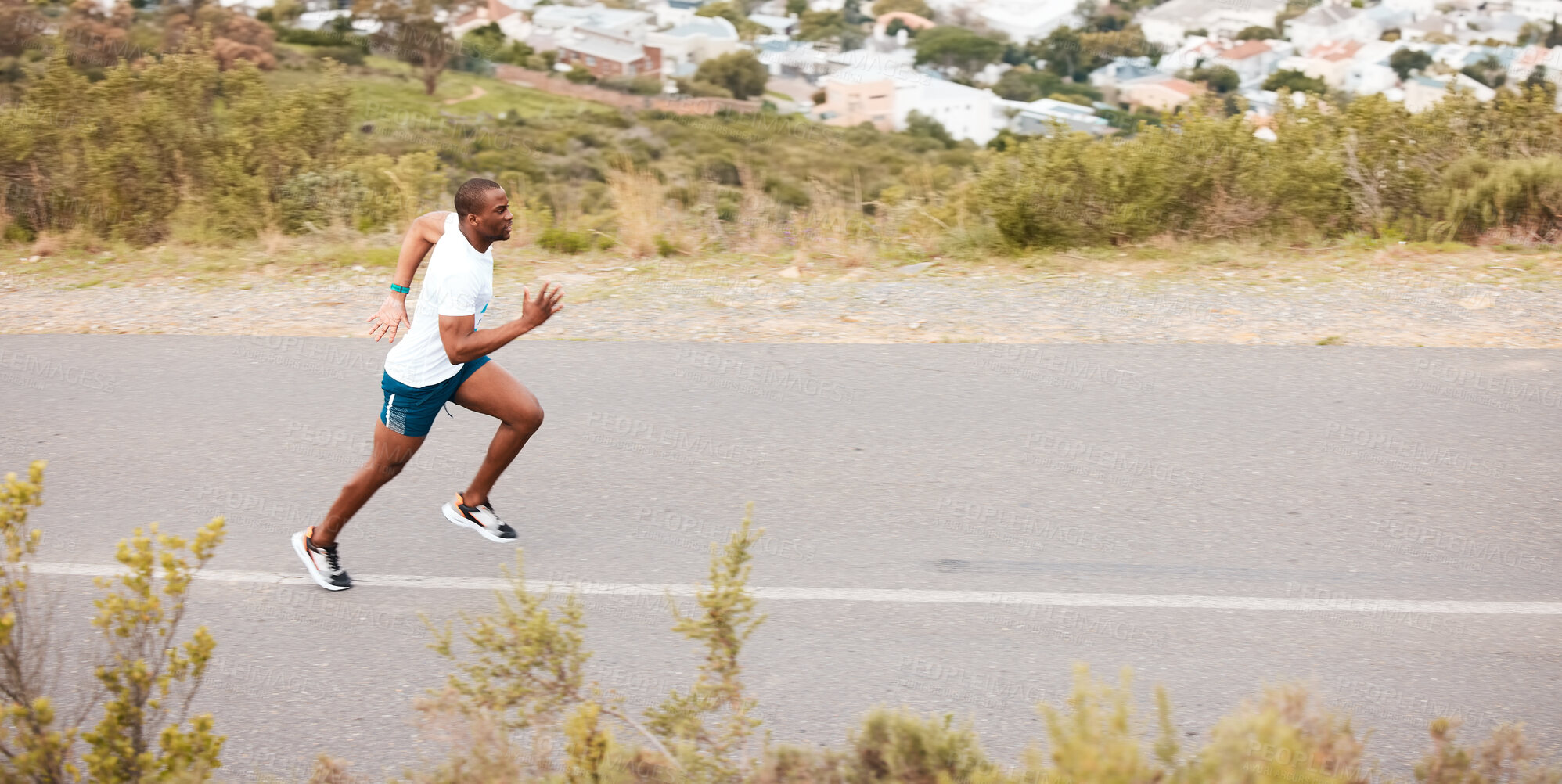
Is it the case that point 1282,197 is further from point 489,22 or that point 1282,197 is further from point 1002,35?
point 1002,35

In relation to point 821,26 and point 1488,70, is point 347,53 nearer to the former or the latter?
point 821,26

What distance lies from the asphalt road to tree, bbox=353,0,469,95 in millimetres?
46390

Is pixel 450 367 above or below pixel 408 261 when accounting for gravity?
below

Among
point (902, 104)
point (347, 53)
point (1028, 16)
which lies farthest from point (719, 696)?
point (1028, 16)

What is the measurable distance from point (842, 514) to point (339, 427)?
276cm

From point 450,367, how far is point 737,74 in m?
56.9

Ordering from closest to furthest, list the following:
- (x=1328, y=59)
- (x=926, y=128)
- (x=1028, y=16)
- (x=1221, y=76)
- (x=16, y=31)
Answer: (x=16, y=31), (x=1221, y=76), (x=926, y=128), (x=1328, y=59), (x=1028, y=16)

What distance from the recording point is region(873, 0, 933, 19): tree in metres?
80.9

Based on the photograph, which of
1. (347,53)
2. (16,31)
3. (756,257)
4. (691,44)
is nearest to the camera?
(756,257)

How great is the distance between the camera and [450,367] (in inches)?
183

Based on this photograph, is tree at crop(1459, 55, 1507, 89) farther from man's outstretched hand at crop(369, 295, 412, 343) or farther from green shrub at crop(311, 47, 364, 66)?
green shrub at crop(311, 47, 364, 66)

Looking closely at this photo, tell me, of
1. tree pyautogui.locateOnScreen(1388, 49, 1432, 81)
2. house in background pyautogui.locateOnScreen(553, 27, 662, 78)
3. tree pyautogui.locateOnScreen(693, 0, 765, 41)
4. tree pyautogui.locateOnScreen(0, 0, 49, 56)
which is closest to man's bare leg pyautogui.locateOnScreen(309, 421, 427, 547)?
tree pyautogui.locateOnScreen(0, 0, 49, 56)

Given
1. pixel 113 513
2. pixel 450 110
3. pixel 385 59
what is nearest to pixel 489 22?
pixel 385 59

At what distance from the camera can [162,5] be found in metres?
45.5
